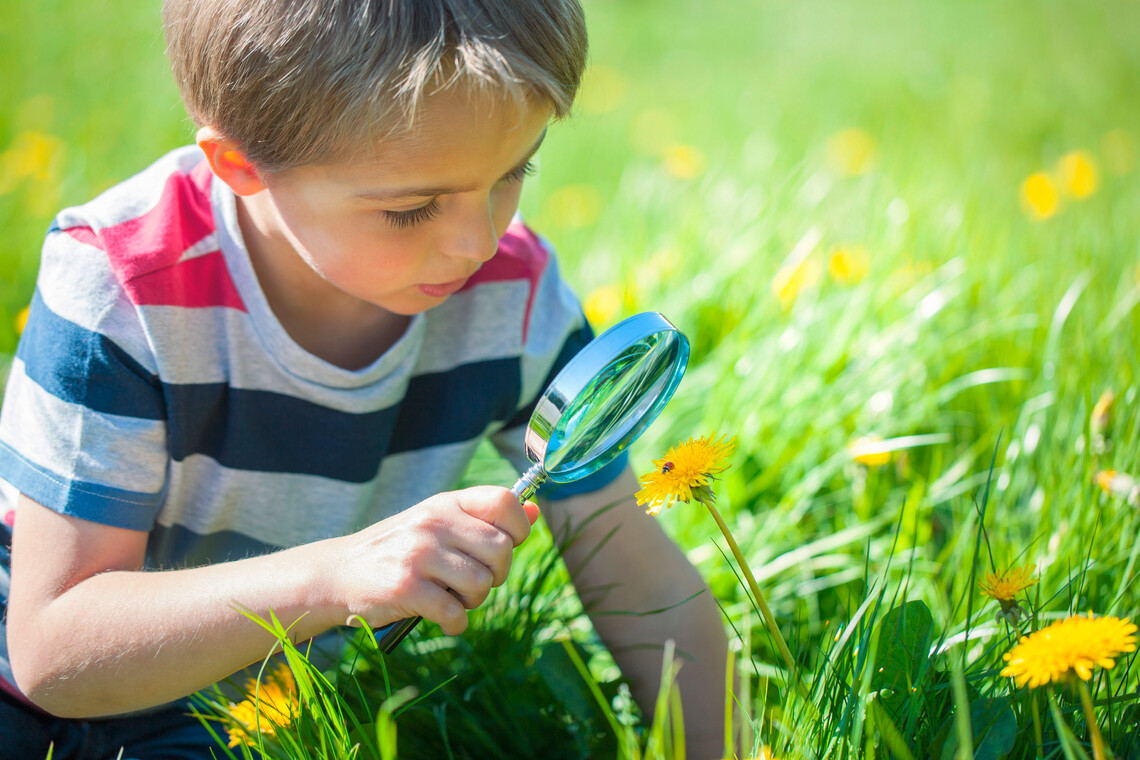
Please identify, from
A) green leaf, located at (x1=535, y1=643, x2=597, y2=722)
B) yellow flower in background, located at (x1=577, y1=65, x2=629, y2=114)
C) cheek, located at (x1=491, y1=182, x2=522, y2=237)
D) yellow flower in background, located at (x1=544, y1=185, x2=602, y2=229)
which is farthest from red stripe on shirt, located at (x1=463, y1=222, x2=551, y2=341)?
yellow flower in background, located at (x1=577, y1=65, x2=629, y2=114)

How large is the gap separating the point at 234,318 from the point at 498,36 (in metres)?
0.48

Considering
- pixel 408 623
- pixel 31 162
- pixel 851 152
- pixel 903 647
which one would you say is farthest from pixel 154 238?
pixel 851 152

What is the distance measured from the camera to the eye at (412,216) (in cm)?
100

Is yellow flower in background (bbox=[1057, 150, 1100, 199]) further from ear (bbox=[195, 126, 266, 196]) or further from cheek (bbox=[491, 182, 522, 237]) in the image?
ear (bbox=[195, 126, 266, 196])

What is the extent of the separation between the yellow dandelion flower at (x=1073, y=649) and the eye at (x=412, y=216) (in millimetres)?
707

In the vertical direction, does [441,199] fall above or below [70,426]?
above

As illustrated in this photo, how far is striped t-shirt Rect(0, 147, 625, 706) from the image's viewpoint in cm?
102

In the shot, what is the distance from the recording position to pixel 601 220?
2693 millimetres

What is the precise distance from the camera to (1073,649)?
714 mm

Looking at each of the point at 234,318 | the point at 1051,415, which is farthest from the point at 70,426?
the point at 1051,415

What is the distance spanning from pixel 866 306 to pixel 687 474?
119cm

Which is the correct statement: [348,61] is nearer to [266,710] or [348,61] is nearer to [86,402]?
[86,402]

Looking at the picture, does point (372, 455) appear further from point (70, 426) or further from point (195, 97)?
point (195, 97)

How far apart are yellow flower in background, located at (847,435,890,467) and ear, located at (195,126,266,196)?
97cm
